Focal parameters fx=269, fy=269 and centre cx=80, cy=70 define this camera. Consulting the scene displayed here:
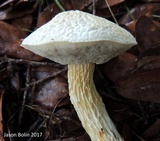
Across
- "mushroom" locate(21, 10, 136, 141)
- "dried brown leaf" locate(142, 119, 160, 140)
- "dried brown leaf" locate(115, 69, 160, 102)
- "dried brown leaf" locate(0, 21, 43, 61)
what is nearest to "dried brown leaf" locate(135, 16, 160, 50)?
"dried brown leaf" locate(115, 69, 160, 102)

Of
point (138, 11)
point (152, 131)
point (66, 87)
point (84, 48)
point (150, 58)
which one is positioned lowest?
point (152, 131)

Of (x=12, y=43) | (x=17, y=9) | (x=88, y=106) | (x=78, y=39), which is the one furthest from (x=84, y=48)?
(x=17, y=9)

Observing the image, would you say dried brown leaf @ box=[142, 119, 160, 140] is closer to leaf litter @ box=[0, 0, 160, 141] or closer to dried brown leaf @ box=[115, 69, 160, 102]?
leaf litter @ box=[0, 0, 160, 141]

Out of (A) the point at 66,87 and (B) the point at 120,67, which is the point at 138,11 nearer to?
(B) the point at 120,67

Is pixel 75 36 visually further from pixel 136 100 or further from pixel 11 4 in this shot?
pixel 11 4

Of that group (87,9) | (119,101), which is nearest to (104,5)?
(87,9)

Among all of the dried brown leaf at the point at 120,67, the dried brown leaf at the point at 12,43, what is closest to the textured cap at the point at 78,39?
the dried brown leaf at the point at 120,67

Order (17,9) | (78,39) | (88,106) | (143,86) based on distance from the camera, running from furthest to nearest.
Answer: (17,9) → (143,86) → (88,106) → (78,39)

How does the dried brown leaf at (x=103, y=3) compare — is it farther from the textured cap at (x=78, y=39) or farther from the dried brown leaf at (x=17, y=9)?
the textured cap at (x=78, y=39)
